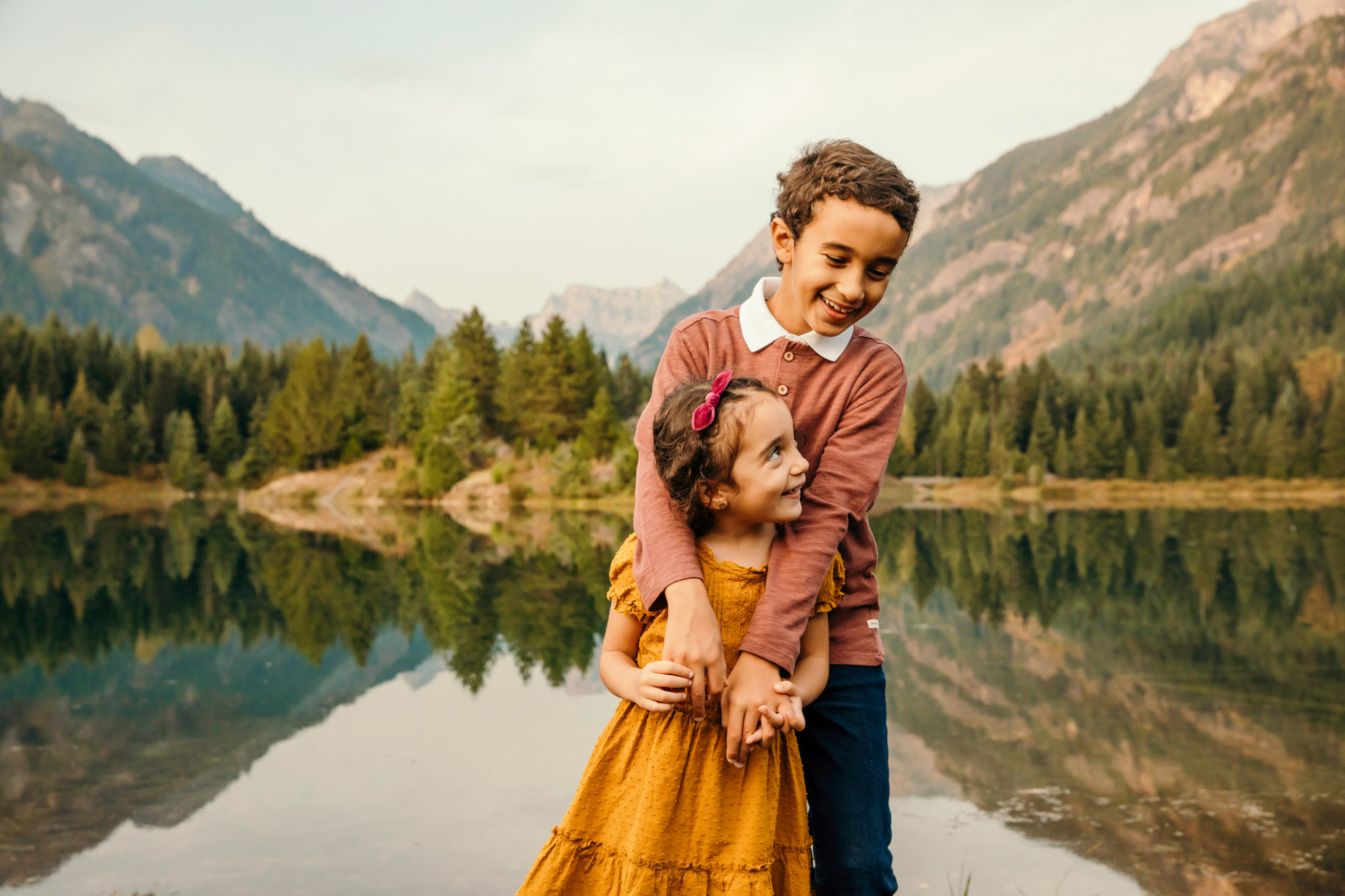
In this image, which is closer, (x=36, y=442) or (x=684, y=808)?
(x=684, y=808)

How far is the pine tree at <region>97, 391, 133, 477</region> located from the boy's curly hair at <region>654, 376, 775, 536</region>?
216ft

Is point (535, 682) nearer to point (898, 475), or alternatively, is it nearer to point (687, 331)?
point (687, 331)

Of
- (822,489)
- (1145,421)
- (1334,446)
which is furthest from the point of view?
(1145,421)

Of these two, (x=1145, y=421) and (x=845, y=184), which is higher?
(x=1145, y=421)

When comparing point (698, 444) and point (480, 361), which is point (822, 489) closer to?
point (698, 444)

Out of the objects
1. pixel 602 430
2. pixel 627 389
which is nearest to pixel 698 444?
pixel 602 430

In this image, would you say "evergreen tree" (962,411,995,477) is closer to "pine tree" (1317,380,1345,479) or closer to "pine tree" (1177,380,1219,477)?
"pine tree" (1177,380,1219,477)

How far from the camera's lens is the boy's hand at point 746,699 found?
2.20m

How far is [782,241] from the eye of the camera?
8.48 ft

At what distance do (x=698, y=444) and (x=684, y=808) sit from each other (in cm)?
83

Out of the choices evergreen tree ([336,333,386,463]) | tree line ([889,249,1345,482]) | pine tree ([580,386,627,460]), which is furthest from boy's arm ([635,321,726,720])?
tree line ([889,249,1345,482])

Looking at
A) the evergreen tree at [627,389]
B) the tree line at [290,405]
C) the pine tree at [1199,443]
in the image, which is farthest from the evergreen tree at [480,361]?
the pine tree at [1199,443]

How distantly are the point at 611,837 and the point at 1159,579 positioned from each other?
19255mm

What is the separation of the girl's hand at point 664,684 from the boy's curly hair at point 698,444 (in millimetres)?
359
